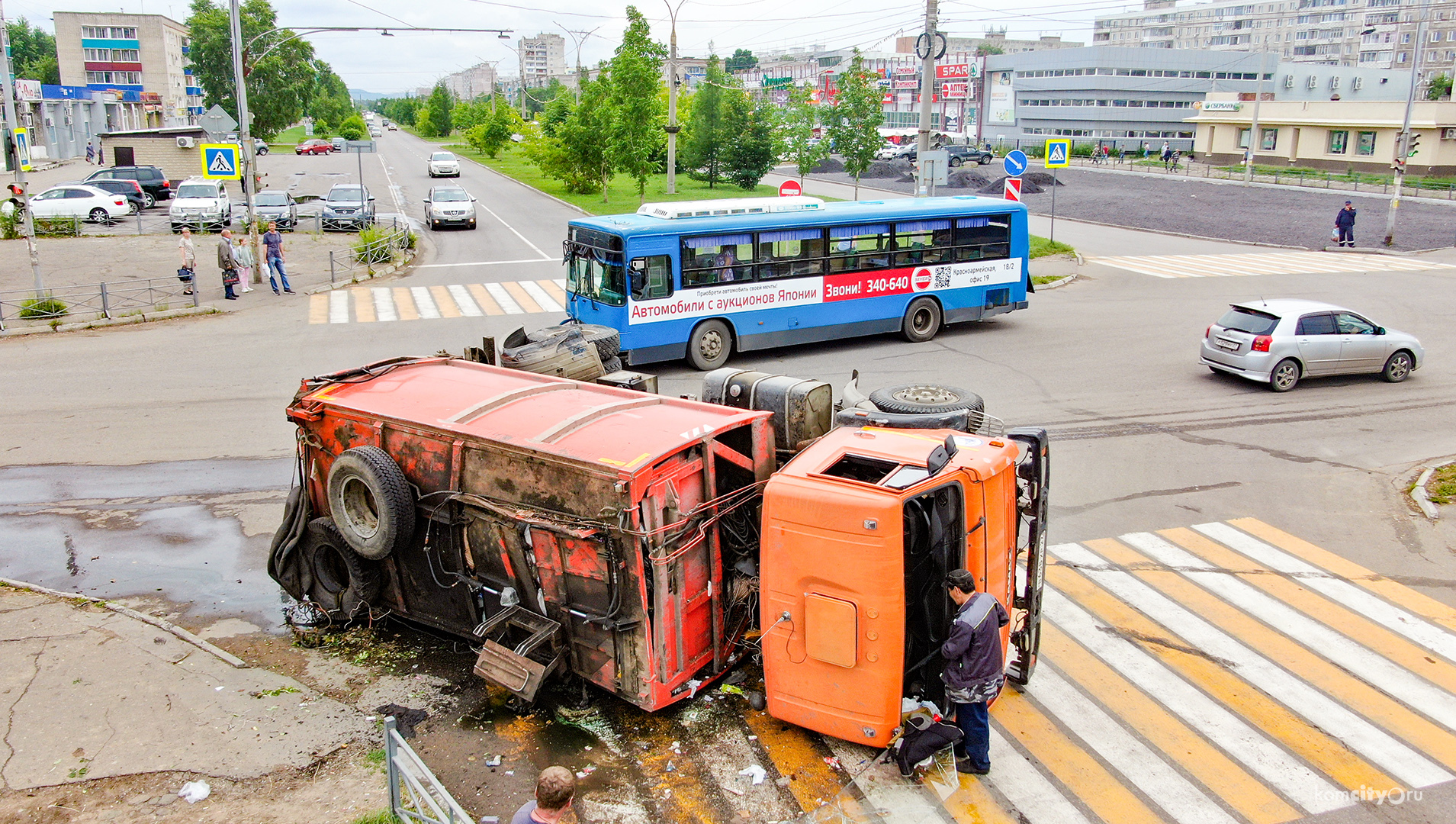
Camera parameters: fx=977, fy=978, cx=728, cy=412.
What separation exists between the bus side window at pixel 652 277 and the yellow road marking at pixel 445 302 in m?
6.45

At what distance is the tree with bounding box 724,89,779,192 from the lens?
166 ft

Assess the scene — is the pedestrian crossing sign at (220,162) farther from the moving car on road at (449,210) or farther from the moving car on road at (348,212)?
the moving car on road at (449,210)

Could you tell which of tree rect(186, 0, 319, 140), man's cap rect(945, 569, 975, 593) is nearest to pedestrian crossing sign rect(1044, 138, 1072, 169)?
man's cap rect(945, 569, 975, 593)

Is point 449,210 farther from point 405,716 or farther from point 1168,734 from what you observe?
point 1168,734

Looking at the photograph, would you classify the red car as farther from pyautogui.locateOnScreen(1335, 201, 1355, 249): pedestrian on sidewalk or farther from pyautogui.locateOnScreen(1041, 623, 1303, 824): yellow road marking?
pyautogui.locateOnScreen(1041, 623, 1303, 824): yellow road marking

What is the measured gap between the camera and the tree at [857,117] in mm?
37125

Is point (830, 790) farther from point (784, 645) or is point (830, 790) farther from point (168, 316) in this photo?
point (168, 316)

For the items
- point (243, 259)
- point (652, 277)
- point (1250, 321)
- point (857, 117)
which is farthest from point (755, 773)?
point (857, 117)

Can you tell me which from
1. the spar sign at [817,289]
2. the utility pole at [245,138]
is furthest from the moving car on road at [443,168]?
the spar sign at [817,289]

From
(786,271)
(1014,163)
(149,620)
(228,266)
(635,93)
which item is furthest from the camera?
(635,93)

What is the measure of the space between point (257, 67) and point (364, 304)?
2213 inches

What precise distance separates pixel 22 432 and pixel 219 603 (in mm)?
6924

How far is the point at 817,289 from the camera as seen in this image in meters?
17.9

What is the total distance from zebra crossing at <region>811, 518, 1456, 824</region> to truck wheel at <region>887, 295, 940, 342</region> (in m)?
9.71
